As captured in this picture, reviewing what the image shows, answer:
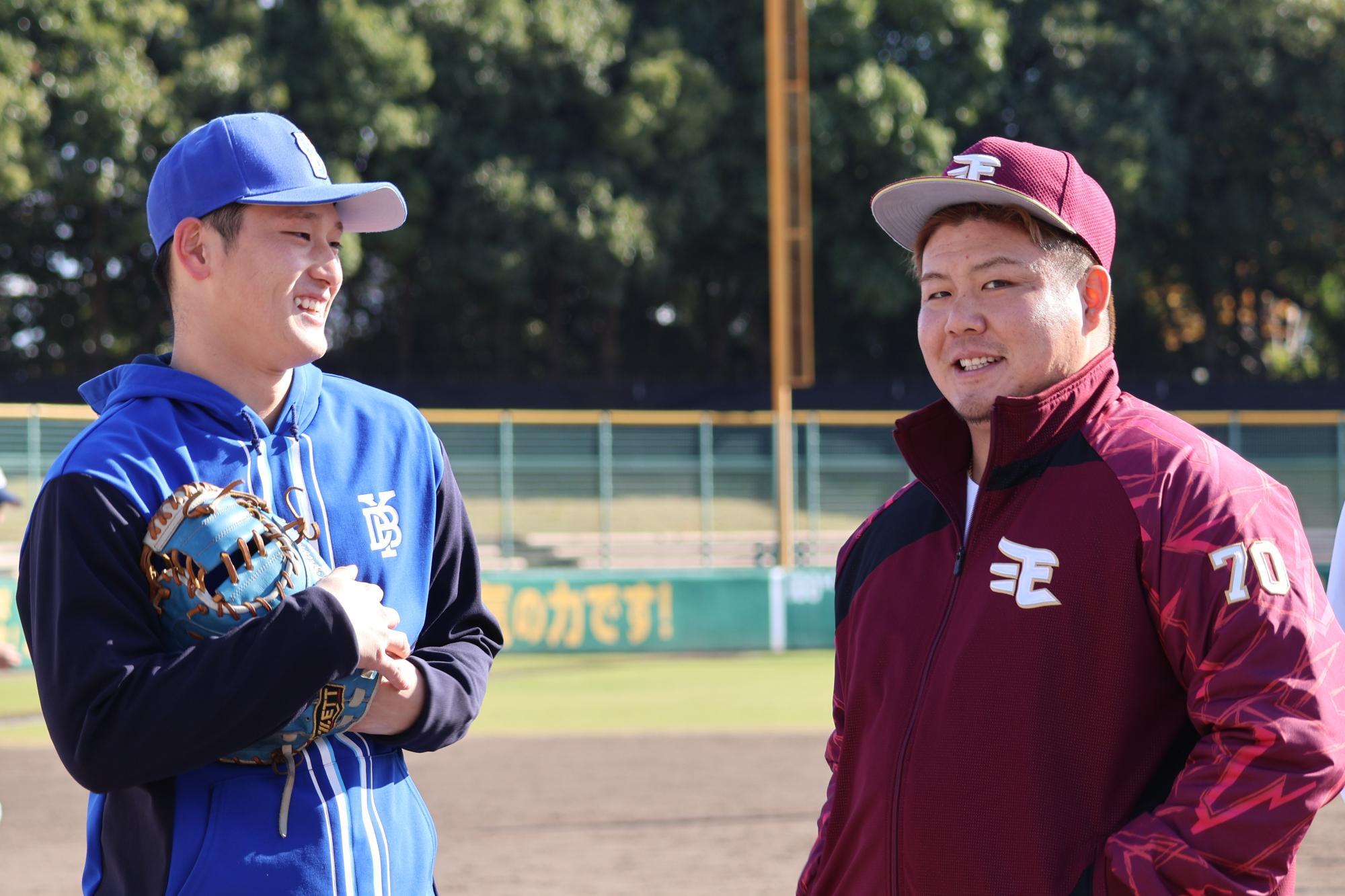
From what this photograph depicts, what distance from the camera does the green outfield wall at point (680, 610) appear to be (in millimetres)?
17375

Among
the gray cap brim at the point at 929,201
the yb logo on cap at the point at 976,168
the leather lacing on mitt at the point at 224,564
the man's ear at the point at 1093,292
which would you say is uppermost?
the yb logo on cap at the point at 976,168

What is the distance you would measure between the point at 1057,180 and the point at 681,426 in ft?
61.4

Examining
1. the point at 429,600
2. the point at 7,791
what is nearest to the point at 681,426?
the point at 7,791

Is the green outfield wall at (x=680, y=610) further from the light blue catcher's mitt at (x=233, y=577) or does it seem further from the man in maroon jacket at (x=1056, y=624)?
the light blue catcher's mitt at (x=233, y=577)

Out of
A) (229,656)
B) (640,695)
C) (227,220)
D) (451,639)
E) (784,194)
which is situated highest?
(784,194)

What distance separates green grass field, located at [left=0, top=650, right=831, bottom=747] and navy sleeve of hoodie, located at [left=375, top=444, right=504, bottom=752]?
885cm

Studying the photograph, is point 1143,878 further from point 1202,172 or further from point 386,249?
point 1202,172

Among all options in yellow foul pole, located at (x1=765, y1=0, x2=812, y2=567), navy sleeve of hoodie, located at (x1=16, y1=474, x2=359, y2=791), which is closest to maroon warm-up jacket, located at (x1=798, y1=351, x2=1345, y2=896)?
navy sleeve of hoodie, located at (x1=16, y1=474, x2=359, y2=791)

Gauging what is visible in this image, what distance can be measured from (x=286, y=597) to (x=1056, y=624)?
1.14 meters


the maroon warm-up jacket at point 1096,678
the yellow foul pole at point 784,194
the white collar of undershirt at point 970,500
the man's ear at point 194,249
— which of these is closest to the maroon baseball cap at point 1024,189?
the maroon warm-up jacket at point 1096,678

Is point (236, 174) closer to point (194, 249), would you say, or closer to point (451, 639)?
point (194, 249)

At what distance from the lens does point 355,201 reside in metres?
2.55

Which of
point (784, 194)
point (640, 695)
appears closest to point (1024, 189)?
point (640, 695)

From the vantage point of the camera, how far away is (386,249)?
32125 millimetres
